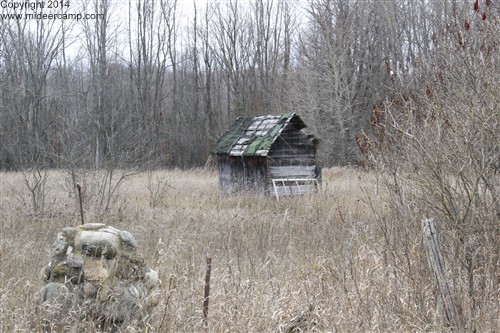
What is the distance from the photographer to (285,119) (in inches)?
591

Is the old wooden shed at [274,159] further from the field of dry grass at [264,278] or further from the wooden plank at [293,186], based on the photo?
the field of dry grass at [264,278]

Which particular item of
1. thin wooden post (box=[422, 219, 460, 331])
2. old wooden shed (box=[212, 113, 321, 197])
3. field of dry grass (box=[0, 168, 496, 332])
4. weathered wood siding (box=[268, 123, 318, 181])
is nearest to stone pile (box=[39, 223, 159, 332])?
field of dry grass (box=[0, 168, 496, 332])

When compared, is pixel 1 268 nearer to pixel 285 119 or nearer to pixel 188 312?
pixel 188 312

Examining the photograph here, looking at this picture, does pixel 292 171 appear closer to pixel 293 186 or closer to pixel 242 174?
pixel 293 186

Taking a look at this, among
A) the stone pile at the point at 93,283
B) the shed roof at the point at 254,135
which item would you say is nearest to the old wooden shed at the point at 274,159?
the shed roof at the point at 254,135

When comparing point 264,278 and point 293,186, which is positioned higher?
point 293,186

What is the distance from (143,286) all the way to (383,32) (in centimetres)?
2641

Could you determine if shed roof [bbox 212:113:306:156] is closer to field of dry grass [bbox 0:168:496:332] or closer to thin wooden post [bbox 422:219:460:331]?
field of dry grass [bbox 0:168:496:332]

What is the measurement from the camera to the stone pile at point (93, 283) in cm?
395

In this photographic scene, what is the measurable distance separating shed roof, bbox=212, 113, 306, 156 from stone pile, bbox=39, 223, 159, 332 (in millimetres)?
10215

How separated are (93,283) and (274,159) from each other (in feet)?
35.6

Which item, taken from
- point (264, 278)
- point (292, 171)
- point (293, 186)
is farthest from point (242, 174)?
point (264, 278)

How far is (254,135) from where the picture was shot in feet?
51.3

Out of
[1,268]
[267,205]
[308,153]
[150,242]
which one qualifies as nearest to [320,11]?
[308,153]
